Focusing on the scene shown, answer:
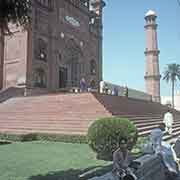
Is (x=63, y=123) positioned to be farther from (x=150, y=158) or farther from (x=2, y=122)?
(x=150, y=158)

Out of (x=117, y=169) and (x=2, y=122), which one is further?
(x=2, y=122)

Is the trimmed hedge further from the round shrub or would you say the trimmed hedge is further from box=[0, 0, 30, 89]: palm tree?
box=[0, 0, 30, 89]: palm tree

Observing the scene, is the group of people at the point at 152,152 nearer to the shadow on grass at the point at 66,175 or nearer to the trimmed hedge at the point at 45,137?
the shadow on grass at the point at 66,175

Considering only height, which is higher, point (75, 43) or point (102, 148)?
point (75, 43)

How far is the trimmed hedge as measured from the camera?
49.8ft

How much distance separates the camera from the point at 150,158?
7121mm

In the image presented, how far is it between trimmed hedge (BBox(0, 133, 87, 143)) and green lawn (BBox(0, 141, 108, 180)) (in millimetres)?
2362

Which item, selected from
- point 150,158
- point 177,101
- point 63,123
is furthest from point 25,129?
point 177,101

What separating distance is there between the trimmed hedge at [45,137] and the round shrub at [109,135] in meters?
4.05

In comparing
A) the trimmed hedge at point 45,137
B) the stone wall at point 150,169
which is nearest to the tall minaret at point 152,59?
the trimmed hedge at point 45,137

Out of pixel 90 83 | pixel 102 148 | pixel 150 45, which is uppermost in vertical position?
pixel 150 45

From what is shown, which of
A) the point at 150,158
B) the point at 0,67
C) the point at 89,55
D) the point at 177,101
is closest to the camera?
the point at 150,158

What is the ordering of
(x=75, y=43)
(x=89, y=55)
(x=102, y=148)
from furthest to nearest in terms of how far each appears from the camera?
1. (x=89, y=55)
2. (x=75, y=43)
3. (x=102, y=148)

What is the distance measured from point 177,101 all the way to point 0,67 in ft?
142
